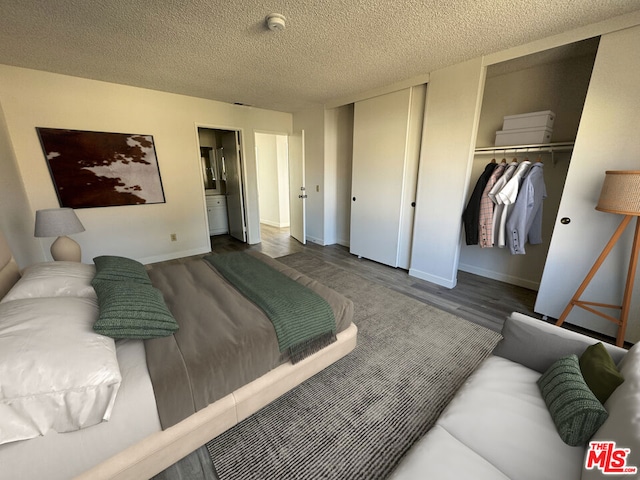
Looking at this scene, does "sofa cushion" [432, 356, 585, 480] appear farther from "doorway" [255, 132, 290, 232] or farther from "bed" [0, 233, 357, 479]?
"doorway" [255, 132, 290, 232]

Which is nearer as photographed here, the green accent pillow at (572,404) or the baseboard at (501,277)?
the green accent pillow at (572,404)

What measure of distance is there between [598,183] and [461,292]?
1.53m

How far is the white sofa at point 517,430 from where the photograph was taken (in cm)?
80

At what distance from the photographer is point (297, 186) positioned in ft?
16.0

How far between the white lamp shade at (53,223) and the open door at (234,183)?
259 centimetres

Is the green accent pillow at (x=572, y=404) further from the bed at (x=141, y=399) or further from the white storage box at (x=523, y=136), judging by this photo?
the white storage box at (x=523, y=136)

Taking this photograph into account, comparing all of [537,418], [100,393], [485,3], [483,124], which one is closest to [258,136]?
[483,124]

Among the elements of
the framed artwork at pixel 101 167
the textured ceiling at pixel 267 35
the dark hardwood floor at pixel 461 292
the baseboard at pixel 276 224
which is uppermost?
the textured ceiling at pixel 267 35

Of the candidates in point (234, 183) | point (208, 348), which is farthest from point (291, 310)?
point (234, 183)

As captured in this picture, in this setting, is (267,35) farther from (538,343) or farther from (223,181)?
(223,181)

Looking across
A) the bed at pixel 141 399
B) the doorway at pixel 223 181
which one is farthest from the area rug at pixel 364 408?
the doorway at pixel 223 181

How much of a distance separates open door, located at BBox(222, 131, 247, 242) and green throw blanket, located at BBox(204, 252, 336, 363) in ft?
9.65

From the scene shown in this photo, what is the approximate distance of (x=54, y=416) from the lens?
0.86m

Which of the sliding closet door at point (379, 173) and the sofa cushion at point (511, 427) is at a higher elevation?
the sliding closet door at point (379, 173)
